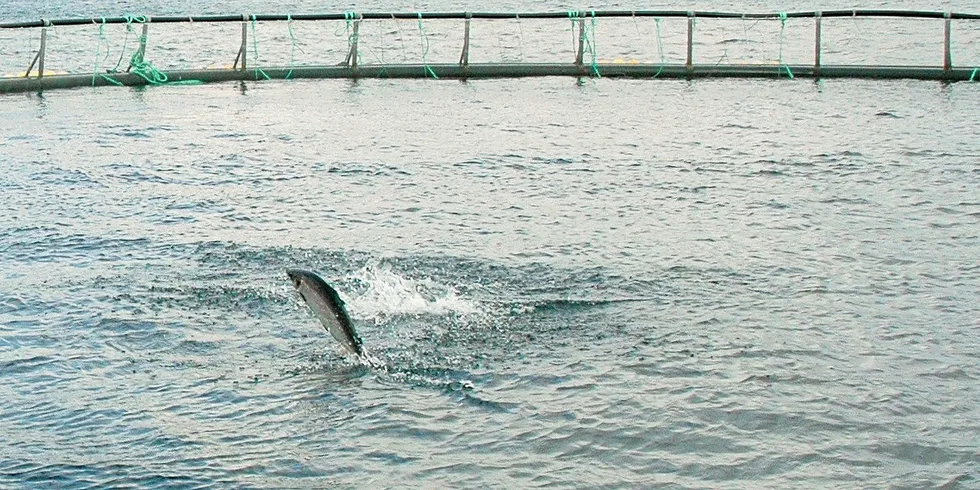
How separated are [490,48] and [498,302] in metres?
36.6

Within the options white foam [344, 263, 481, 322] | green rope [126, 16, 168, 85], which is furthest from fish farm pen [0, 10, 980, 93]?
white foam [344, 263, 481, 322]

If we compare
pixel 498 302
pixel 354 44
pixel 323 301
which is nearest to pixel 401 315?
pixel 498 302

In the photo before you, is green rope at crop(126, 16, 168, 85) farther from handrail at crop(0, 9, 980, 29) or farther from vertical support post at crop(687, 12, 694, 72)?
vertical support post at crop(687, 12, 694, 72)

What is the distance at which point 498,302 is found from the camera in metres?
12.7

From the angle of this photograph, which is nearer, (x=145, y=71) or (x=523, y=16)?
(x=523, y=16)

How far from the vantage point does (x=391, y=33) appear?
179 ft

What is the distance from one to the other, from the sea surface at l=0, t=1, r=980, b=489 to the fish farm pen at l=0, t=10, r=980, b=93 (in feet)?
14.7

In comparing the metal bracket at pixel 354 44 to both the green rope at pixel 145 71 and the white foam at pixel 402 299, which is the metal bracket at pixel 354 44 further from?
the white foam at pixel 402 299

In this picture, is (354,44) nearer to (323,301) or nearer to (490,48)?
(323,301)

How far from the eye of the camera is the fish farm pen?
2745cm

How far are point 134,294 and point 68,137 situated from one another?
31.5ft

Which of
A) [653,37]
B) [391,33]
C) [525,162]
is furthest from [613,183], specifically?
[391,33]

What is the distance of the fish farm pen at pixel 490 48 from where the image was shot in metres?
27.5

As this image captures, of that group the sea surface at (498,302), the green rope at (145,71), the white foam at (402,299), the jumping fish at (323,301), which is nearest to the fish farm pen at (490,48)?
the green rope at (145,71)
